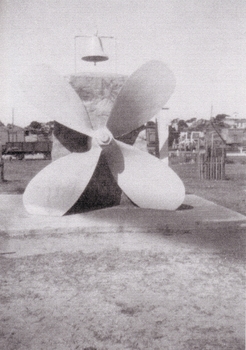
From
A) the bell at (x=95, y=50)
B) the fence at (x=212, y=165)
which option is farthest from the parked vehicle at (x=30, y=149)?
the bell at (x=95, y=50)

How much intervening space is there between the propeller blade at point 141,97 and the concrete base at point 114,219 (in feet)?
4.12

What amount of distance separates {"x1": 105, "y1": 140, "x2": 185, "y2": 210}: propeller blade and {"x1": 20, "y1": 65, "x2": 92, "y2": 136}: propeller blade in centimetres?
68

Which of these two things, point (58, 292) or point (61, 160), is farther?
point (61, 160)

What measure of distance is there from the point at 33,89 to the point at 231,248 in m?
3.42

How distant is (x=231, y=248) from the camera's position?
501 centimetres

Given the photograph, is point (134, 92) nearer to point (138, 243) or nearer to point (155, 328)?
point (138, 243)

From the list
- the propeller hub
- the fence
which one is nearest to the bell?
the propeller hub

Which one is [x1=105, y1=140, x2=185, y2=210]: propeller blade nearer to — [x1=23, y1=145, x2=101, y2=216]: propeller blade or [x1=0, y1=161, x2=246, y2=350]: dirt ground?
[x1=23, y1=145, x2=101, y2=216]: propeller blade

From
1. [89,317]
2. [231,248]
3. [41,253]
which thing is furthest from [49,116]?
[89,317]

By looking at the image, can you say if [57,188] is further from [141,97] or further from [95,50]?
[95,50]

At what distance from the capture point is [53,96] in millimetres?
6520

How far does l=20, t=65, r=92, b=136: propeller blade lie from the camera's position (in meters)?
6.41

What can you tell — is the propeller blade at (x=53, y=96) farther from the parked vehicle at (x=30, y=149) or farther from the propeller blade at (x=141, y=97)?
the parked vehicle at (x=30, y=149)

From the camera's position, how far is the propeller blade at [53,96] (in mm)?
6414
